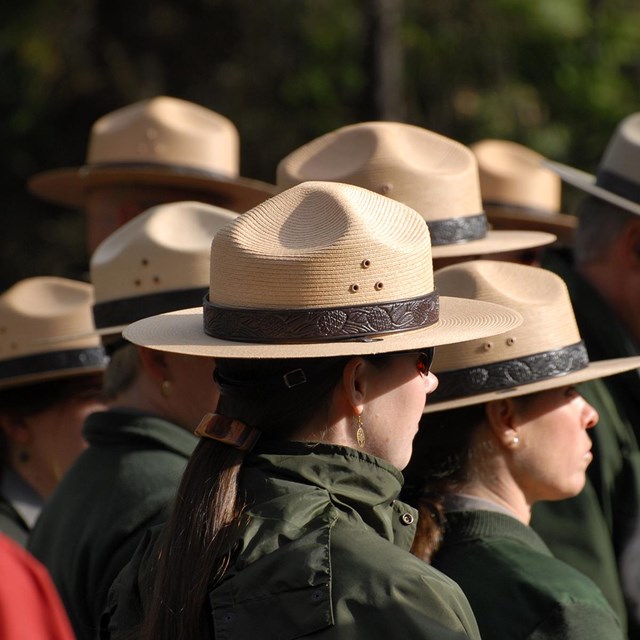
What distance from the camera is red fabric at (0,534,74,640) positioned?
135cm

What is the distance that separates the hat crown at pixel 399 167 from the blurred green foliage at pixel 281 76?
7778 millimetres

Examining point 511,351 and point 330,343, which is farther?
point 511,351

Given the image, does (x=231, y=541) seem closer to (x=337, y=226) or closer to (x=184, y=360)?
(x=337, y=226)

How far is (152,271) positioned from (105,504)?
834 mm

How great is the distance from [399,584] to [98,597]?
4.10ft

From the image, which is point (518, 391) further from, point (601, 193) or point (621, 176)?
point (621, 176)

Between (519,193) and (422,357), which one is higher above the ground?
(422,357)

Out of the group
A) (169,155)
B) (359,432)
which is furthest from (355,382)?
(169,155)

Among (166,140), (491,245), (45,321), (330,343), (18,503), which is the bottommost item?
(18,503)

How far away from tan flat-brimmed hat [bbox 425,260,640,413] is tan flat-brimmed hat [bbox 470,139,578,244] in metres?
2.95

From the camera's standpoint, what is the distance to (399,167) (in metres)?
4.08

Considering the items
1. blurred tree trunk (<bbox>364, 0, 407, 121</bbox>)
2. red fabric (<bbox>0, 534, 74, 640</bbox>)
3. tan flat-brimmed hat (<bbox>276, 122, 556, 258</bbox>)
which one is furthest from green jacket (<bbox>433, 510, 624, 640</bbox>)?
blurred tree trunk (<bbox>364, 0, 407, 121</bbox>)

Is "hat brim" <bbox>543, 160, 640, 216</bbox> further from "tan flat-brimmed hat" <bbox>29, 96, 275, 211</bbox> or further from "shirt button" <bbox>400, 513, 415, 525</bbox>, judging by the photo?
"shirt button" <bbox>400, 513, 415, 525</bbox>

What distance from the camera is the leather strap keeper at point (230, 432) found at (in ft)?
8.06
